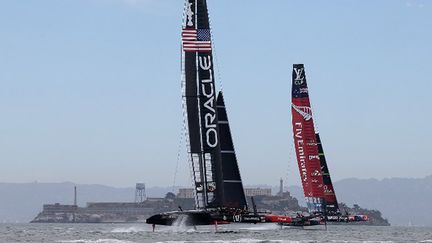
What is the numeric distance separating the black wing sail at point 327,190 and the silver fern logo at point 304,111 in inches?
202

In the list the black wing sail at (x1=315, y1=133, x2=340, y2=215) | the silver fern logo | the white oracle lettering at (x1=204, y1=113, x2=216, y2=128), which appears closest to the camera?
the white oracle lettering at (x1=204, y1=113, x2=216, y2=128)

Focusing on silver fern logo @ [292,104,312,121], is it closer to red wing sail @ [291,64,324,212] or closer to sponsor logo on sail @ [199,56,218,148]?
red wing sail @ [291,64,324,212]

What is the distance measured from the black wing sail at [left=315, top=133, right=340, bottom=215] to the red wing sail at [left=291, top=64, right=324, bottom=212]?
141cm

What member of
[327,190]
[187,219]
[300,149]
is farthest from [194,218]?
[327,190]

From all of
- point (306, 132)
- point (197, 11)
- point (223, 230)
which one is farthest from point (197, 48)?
point (306, 132)

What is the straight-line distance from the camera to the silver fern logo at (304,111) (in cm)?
10175

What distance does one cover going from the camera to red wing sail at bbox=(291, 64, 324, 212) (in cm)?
10156

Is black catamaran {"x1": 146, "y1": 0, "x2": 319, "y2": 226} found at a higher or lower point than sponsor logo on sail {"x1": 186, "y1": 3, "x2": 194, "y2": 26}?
lower

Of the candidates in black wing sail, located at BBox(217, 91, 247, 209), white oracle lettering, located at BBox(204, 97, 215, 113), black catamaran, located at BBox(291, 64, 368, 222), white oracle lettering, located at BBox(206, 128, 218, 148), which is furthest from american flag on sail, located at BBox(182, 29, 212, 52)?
black catamaran, located at BBox(291, 64, 368, 222)

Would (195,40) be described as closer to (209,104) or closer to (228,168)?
(209,104)

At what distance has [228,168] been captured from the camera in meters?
77.6

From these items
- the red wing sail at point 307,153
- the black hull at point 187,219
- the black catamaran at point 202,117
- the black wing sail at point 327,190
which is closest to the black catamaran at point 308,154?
the red wing sail at point 307,153

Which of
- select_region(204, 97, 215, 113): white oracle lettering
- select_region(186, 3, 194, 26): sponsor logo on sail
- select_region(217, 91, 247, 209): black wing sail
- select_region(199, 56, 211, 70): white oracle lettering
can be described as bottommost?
select_region(217, 91, 247, 209): black wing sail

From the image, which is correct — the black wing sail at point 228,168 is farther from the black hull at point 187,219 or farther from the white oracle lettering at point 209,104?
the white oracle lettering at point 209,104
